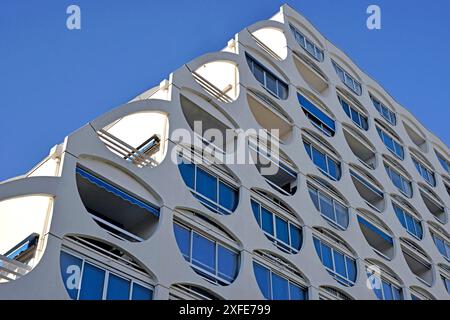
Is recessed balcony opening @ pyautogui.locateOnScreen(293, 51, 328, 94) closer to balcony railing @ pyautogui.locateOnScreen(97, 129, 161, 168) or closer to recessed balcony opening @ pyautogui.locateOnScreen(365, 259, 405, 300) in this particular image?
recessed balcony opening @ pyautogui.locateOnScreen(365, 259, 405, 300)

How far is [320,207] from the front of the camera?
29688 mm

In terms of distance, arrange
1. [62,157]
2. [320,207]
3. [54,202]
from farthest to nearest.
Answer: [320,207] < [62,157] < [54,202]

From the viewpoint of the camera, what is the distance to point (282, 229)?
26703 mm

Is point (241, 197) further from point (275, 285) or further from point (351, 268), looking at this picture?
point (351, 268)

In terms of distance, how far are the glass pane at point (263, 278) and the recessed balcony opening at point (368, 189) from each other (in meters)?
10.6

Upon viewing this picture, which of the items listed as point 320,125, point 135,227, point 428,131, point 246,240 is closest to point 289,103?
point 320,125

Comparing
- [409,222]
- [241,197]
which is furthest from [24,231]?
[409,222]

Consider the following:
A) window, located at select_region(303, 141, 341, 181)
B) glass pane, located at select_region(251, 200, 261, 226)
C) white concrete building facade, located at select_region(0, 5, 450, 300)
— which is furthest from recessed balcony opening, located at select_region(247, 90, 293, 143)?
glass pane, located at select_region(251, 200, 261, 226)

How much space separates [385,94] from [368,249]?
15132 millimetres

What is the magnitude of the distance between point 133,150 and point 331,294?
32.8 ft

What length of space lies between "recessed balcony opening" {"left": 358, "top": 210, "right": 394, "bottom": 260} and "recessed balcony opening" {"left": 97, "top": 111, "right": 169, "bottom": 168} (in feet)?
39.0

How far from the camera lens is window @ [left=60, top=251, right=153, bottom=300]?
59.0ft
